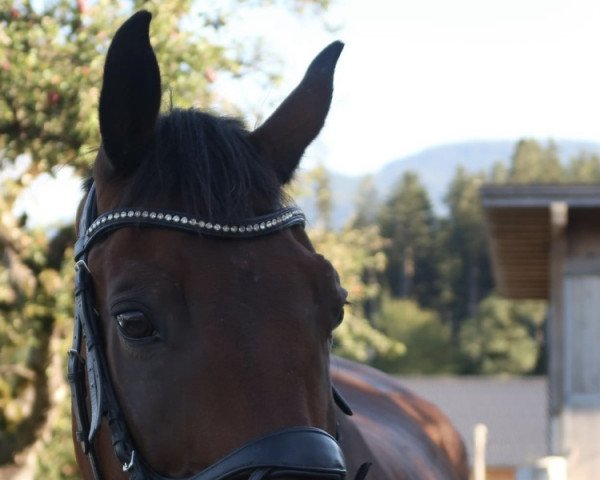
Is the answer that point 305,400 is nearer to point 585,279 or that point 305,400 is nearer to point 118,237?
point 118,237

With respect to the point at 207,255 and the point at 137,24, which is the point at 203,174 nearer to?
the point at 207,255

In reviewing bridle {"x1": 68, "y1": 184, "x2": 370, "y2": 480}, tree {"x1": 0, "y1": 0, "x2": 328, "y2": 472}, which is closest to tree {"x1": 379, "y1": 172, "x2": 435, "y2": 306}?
tree {"x1": 0, "y1": 0, "x2": 328, "y2": 472}

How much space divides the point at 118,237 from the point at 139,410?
368mm

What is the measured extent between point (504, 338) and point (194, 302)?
6604cm

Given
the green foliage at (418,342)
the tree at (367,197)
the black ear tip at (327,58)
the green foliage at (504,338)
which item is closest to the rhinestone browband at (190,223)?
the black ear tip at (327,58)

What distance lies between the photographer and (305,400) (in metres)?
2.02

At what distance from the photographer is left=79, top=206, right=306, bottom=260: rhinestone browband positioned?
212 centimetres

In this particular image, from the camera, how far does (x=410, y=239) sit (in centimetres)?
8500

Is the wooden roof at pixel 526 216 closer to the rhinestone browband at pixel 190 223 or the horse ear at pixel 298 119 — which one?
the horse ear at pixel 298 119

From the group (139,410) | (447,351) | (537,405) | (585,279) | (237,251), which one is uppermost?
(237,251)

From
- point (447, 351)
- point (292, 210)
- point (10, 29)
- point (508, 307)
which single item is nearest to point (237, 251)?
point (292, 210)

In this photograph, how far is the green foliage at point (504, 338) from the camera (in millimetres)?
64375

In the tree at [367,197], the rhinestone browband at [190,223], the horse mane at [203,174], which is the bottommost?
the tree at [367,197]

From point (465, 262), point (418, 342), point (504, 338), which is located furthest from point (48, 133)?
point (465, 262)
